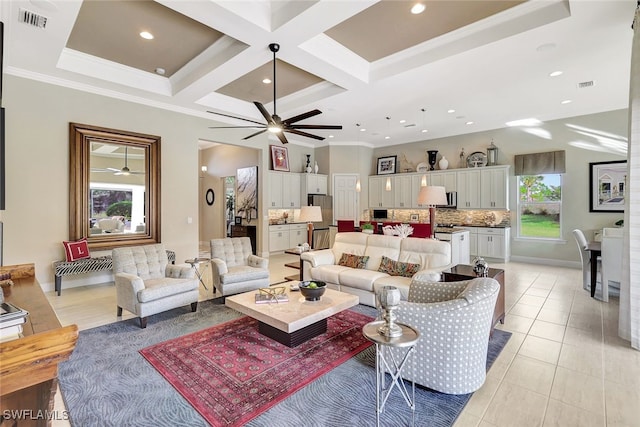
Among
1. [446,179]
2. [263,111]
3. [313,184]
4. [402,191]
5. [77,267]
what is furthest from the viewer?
[313,184]

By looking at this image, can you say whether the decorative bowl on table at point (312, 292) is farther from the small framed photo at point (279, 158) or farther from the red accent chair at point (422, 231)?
the small framed photo at point (279, 158)

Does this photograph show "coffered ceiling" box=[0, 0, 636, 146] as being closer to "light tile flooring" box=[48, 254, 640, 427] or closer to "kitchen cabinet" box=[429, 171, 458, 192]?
"kitchen cabinet" box=[429, 171, 458, 192]

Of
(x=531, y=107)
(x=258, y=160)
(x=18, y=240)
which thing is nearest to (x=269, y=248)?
(x=258, y=160)

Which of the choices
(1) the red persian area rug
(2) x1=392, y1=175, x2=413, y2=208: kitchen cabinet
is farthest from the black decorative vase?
(1) the red persian area rug

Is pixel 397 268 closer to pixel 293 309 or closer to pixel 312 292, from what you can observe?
pixel 312 292

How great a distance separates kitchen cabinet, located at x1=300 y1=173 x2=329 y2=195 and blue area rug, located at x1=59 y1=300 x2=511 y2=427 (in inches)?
253

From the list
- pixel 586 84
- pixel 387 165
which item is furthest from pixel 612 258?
pixel 387 165

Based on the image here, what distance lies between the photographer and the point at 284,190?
28.4ft

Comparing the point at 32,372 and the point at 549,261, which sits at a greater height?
the point at 32,372

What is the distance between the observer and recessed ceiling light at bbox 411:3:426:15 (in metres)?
3.23

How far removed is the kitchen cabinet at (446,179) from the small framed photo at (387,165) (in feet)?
4.24

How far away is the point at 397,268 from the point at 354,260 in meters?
0.70

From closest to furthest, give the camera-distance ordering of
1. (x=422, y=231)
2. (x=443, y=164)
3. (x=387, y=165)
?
1. (x=422, y=231)
2. (x=443, y=164)
3. (x=387, y=165)

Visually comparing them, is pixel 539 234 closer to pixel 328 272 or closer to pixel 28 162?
pixel 328 272
